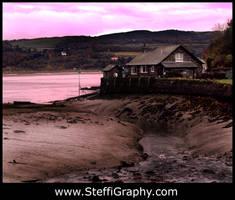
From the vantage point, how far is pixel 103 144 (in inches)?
816

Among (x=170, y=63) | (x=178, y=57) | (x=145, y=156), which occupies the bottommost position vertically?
(x=145, y=156)

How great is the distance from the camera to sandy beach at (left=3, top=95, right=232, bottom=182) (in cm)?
1491

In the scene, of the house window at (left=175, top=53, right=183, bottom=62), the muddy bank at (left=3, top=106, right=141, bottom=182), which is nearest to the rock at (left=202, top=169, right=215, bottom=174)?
the muddy bank at (left=3, top=106, right=141, bottom=182)

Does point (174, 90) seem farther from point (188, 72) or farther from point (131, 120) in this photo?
point (188, 72)

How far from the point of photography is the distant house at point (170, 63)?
52969 mm

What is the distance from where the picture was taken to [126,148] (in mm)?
20906

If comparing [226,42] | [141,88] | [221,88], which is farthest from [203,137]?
[226,42]

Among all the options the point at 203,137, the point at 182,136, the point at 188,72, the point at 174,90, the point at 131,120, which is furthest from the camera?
the point at 188,72

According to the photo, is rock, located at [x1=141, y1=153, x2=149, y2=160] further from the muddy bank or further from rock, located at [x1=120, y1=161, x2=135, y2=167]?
rock, located at [x1=120, y1=161, x2=135, y2=167]

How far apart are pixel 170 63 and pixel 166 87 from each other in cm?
1238

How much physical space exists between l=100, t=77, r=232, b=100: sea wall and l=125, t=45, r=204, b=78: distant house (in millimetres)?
6507

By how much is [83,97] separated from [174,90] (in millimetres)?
20612

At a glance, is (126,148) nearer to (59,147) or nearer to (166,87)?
(59,147)

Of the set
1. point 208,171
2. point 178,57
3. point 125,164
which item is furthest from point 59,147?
point 178,57
